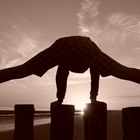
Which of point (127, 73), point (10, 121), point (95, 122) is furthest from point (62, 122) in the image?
point (10, 121)

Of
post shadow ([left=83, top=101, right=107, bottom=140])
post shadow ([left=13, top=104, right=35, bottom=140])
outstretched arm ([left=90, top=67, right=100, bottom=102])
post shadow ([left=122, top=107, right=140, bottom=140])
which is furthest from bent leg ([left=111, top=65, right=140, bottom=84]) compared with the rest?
post shadow ([left=13, top=104, right=35, bottom=140])

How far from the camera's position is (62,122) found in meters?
4.81

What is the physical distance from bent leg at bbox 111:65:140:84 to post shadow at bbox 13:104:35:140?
1293 millimetres

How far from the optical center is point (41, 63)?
17.6 ft

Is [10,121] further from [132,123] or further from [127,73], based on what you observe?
Result: [132,123]

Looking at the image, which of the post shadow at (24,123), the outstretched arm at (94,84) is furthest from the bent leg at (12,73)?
the outstretched arm at (94,84)

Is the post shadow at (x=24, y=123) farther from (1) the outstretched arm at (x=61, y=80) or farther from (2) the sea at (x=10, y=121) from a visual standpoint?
(2) the sea at (x=10, y=121)

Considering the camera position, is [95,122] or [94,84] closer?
[95,122]

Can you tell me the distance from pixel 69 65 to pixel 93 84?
1.78 feet

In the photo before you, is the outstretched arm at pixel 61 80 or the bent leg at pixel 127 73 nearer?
the bent leg at pixel 127 73

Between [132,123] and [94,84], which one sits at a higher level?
[94,84]

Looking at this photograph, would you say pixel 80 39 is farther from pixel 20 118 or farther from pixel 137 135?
pixel 137 135

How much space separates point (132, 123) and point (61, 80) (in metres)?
2.14

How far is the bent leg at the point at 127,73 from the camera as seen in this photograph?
15.4 feet
